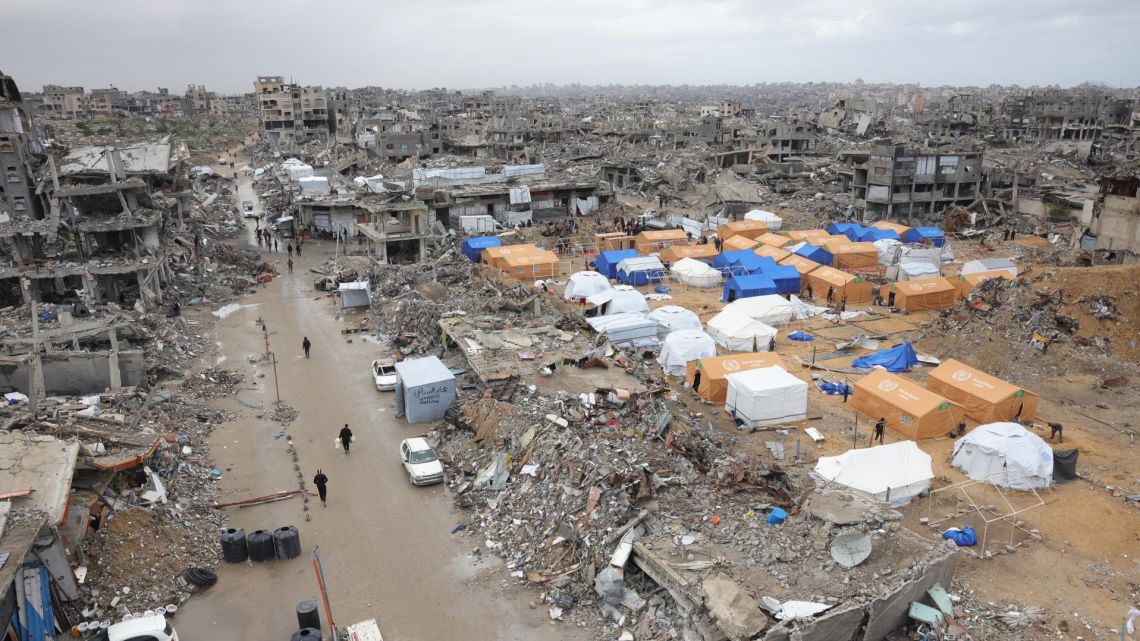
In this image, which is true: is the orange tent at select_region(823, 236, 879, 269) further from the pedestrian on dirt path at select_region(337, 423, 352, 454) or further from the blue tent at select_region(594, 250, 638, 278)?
the pedestrian on dirt path at select_region(337, 423, 352, 454)

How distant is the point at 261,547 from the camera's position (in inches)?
525

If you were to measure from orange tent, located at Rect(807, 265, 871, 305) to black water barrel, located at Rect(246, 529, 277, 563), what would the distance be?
25.0 meters

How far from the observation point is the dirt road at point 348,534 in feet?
38.9

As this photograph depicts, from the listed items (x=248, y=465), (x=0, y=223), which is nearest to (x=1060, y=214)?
(x=248, y=465)

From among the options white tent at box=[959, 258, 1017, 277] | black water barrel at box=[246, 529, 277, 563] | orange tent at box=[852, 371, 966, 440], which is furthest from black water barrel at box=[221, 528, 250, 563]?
white tent at box=[959, 258, 1017, 277]

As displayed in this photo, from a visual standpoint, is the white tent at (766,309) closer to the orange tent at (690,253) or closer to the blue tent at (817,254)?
the blue tent at (817,254)

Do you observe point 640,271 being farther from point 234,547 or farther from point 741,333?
point 234,547

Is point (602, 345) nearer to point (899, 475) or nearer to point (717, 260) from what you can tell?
point (899, 475)

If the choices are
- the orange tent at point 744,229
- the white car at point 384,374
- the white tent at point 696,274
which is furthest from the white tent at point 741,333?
the orange tent at point 744,229

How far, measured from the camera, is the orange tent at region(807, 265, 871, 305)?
30562mm

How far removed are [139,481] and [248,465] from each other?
264 cm

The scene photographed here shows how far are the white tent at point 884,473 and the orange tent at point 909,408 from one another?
301 centimetres

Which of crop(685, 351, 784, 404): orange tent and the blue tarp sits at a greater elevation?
the blue tarp

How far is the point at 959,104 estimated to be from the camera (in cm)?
12000
